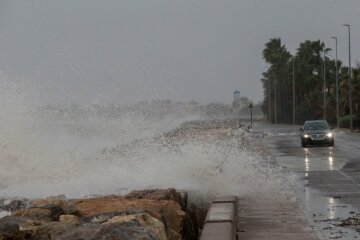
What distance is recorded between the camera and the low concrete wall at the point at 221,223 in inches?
267

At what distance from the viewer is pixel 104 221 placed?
723 centimetres

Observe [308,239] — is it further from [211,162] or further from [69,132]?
[69,132]

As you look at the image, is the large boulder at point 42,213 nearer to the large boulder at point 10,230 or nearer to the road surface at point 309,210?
the large boulder at point 10,230

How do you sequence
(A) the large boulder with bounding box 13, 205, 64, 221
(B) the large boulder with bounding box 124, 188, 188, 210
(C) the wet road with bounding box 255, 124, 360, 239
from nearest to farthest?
(A) the large boulder with bounding box 13, 205, 64, 221
(C) the wet road with bounding box 255, 124, 360, 239
(B) the large boulder with bounding box 124, 188, 188, 210

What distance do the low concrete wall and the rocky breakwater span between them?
434mm

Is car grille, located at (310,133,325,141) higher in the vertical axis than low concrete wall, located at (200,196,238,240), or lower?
lower

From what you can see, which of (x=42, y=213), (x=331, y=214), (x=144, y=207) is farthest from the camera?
(x=331, y=214)

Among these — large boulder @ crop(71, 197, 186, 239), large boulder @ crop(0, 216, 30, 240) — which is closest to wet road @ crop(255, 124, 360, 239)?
large boulder @ crop(71, 197, 186, 239)

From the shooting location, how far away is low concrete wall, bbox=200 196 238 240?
6.78 metres

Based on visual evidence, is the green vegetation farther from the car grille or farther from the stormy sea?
the stormy sea

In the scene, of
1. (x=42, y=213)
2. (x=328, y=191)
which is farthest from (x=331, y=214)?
(x=42, y=213)

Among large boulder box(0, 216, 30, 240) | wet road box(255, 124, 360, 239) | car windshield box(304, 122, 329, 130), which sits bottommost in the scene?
wet road box(255, 124, 360, 239)

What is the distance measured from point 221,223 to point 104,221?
1.36m

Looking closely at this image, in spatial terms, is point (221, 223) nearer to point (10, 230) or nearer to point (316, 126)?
point (10, 230)
